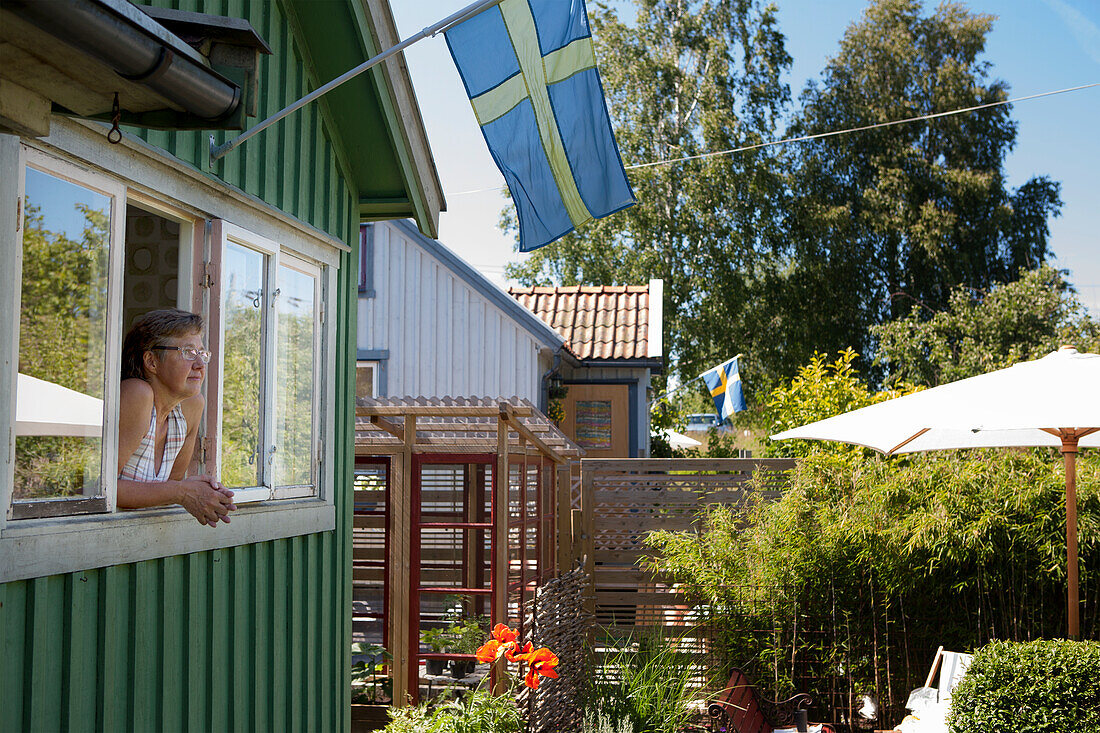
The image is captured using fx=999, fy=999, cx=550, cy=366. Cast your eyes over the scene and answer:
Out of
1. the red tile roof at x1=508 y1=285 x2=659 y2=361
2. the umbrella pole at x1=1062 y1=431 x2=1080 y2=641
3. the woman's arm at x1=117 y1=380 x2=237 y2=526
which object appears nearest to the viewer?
the woman's arm at x1=117 y1=380 x2=237 y2=526

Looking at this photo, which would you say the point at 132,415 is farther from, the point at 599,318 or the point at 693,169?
the point at 693,169

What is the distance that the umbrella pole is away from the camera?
6.58 m

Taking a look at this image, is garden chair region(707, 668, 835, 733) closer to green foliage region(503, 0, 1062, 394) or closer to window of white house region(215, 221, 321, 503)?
window of white house region(215, 221, 321, 503)

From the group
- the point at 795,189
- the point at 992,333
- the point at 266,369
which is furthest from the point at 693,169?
the point at 266,369

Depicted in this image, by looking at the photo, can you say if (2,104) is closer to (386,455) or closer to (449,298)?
(386,455)

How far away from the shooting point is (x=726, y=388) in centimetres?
1802

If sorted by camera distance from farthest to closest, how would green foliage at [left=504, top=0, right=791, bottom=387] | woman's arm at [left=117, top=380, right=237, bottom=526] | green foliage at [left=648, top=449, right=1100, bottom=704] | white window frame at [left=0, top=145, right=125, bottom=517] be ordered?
green foliage at [left=504, top=0, right=791, bottom=387]
green foliage at [left=648, top=449, right=1100, bottom=704]
woman's arm at [left=117, top=380, right=237, bottom=526]
white window frame at [left=0, top=145, right=125, bottom=517]

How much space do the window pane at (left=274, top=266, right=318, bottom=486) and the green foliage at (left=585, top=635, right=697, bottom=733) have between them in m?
2.45

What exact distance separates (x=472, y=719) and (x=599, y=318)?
11418mm

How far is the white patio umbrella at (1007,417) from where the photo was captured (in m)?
5.81

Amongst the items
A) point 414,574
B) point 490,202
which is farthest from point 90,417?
point 490,202

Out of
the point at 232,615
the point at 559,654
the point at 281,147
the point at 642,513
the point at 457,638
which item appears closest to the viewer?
the point at 232,615

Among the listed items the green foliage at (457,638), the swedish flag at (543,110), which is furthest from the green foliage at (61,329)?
the green foliage at (457,638)

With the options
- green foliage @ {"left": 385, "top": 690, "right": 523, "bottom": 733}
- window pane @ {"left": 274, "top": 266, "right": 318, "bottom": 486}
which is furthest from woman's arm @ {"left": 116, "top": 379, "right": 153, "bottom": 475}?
green foliage @ {"left": 385, "top": 690, "right": 523, "bottom": 733}
